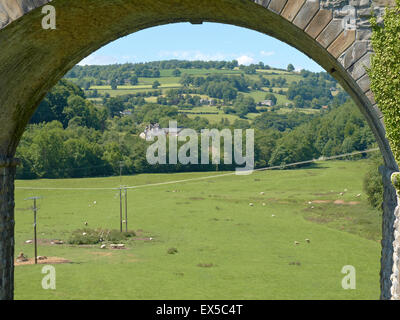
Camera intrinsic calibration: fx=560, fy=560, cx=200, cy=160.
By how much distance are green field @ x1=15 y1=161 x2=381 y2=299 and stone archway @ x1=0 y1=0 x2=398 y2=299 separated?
1043 inches

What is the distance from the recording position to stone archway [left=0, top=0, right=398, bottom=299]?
6684mm

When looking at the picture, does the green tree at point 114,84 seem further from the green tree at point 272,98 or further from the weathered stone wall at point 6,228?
the weathered stone wall at point 6,228

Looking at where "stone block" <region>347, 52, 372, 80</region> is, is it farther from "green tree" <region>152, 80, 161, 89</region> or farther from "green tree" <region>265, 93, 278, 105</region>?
"green tree" <region>152, 80, 161, 89</region>

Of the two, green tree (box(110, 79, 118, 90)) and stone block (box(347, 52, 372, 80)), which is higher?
green tree (box(110, 79, 118, 90))

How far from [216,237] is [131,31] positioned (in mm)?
47734

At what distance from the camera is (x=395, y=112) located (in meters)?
6.62

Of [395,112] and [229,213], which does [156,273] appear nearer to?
[229,213]

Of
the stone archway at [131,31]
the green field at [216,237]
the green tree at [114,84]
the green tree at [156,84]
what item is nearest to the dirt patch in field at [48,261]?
the green field at [216,237]

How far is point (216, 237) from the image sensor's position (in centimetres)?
5644

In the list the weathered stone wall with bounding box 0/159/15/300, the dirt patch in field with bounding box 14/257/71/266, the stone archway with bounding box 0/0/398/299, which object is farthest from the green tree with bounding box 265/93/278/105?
the weathered stone wall with bounding box 0/159/15/300

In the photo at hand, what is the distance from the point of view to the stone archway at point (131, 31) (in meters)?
6.68

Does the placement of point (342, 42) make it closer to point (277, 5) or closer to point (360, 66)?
point (360, 66)

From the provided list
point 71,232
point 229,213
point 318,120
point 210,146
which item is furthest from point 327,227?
point 318,120

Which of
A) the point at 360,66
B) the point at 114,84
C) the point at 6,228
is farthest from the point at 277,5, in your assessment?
the point at 114,84
